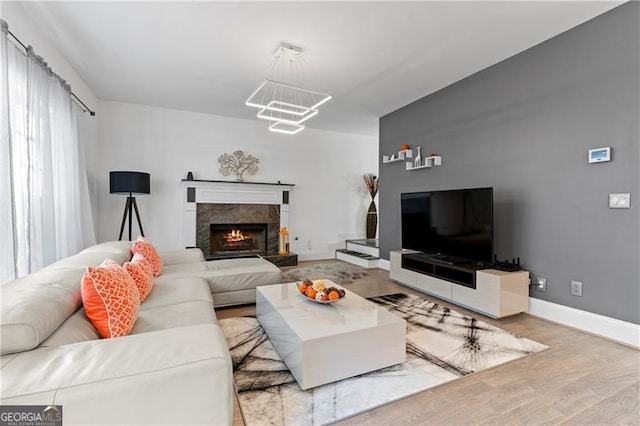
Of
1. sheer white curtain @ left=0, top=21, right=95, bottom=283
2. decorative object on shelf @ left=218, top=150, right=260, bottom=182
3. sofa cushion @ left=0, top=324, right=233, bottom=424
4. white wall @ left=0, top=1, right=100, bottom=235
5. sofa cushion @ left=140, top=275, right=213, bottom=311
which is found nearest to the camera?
sofa cushion @ left=0, top=324, right=233, bottom=424

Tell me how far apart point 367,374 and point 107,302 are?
1.58 meters

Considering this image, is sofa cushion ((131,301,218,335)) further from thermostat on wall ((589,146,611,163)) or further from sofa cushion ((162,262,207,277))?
thermostat on wall ((589,146,611,163))

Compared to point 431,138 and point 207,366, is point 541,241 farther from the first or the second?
point 207,366

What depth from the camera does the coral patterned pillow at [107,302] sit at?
1.47 m

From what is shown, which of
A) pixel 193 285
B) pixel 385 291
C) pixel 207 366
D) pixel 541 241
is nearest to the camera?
pixel 207 366

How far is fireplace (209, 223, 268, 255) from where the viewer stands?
5535 mm

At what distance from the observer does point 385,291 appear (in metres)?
3.94

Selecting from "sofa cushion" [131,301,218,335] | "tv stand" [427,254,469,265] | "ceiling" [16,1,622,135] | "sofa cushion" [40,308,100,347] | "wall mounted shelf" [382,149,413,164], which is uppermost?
"ceiling" [16,1,622,135]

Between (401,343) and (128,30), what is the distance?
3626 millimetres

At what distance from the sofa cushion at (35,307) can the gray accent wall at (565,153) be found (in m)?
3.81

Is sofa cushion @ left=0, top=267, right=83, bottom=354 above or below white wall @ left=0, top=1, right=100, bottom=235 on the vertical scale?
below

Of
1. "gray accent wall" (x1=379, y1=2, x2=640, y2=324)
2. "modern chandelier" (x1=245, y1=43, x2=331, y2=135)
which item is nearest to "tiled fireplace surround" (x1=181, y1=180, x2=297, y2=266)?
"modern chandelier" (x1=245, y1=43, x2=331, y2=135)

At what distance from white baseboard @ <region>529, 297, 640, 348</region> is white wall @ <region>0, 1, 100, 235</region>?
5229 millimetres

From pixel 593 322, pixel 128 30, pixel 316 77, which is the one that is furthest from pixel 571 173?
pixel 128 30
